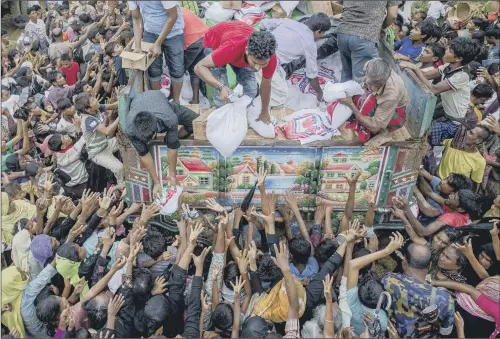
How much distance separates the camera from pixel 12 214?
13.3ft

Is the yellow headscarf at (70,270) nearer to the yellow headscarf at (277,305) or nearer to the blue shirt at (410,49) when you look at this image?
the yellow headscarf at (277,305)

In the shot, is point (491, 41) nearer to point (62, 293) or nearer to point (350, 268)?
point (350, 268)

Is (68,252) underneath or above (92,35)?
above

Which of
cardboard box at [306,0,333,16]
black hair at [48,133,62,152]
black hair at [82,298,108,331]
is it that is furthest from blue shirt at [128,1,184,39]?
cardboard box at [306,0,333,16]

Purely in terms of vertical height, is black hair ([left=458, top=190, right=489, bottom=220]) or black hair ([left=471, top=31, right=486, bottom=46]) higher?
black hair ([left=471, top=31, right=486, bottom=46])

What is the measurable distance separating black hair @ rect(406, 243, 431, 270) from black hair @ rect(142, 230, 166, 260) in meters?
1.77

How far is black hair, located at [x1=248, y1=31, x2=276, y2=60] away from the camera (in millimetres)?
3438

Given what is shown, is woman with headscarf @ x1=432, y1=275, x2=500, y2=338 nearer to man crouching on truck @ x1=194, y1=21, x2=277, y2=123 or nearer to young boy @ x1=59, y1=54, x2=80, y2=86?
man crouching on truck @ x1=194, y1=21, x2=277, y2=123

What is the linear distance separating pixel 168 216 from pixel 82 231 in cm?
71

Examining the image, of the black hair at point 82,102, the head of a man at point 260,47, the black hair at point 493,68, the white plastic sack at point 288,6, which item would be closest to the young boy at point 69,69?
the black hair at point 82,102

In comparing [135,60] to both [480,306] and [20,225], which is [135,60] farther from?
[480,306]

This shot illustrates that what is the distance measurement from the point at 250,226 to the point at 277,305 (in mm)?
778

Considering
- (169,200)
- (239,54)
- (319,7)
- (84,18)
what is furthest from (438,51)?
(84,18)

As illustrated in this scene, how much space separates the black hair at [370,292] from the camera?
302 centimetres
